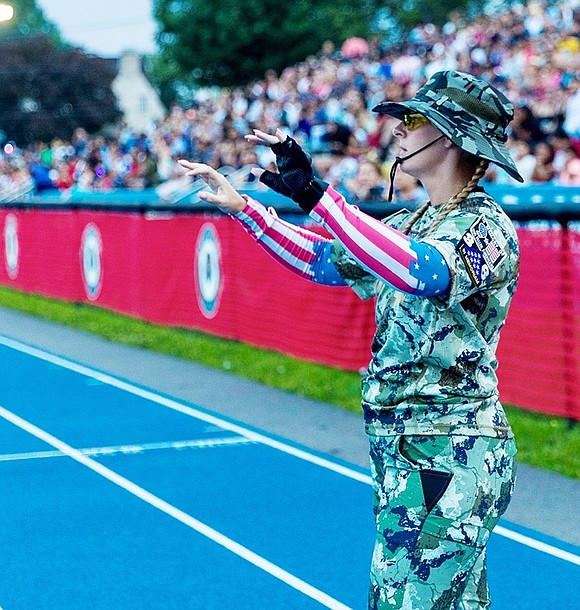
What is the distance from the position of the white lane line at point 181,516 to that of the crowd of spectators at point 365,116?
2.33m

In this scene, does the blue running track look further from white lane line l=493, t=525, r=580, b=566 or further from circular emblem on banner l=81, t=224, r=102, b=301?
circular emblem on banner l=81, t=224, r=102, b=301

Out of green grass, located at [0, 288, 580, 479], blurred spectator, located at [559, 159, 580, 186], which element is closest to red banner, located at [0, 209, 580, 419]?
green grass, located at [0, 288, 580, 479]

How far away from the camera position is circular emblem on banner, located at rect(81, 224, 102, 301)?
15.4m

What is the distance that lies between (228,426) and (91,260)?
7.54 meters

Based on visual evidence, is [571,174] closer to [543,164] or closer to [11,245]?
[543,164]

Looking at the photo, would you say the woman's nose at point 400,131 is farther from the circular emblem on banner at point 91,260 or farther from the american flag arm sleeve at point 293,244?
the circular emblem on banner at point 91,260

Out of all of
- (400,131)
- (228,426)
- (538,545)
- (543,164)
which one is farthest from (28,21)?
(400,131)

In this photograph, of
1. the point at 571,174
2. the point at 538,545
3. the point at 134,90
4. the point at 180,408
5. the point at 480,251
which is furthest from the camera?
the point at 134,90

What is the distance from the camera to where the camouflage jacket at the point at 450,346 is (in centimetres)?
302

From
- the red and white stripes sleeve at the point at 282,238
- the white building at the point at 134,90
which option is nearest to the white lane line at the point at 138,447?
the red and white stripes sleeve at the point at 282,238

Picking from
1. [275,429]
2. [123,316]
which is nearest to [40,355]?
[123,316]

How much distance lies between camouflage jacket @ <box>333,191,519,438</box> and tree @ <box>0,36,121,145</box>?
71.7m

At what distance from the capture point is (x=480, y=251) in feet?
9.65

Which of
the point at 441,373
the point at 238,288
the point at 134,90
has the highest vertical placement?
the point at 134,90
